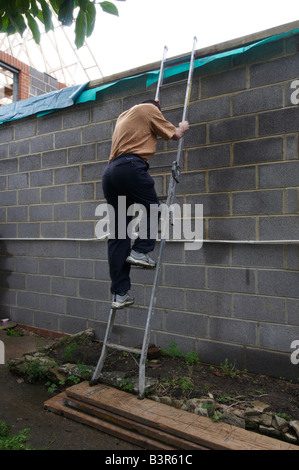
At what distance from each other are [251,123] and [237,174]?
43 centimetres

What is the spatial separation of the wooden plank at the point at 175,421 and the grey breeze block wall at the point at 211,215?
2.93 ft

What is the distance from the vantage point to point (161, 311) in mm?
3486

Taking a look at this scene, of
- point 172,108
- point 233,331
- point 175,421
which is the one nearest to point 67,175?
point 172,108

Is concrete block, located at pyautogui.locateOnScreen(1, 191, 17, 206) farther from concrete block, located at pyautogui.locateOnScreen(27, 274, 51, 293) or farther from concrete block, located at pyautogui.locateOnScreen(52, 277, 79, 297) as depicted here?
concrete block, located at pyautogui.locateOnScreen(52, 277, 79, 297)

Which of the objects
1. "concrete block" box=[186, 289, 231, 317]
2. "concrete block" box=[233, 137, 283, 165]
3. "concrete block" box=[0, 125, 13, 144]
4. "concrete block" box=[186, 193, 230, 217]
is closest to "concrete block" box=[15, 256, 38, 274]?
"concrete block" box=[0, 125, 13, 144]

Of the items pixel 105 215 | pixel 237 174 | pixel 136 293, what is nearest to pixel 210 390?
pixel 136 293

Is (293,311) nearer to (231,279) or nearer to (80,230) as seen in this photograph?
(231,279)

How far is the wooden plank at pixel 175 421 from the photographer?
79.9 inches

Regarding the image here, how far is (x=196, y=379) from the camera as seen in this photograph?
2.85m

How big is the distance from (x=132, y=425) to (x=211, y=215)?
1.77m

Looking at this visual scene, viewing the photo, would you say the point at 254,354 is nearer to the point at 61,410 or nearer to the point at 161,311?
the point at 161,311

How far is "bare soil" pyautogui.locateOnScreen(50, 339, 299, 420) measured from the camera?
8.40 feet

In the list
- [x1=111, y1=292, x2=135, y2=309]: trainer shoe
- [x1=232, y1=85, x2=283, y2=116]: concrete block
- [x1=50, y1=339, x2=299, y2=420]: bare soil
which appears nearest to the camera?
[x1=50, y1=339, x2=299, y2=420]: bare soil
